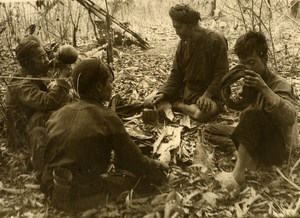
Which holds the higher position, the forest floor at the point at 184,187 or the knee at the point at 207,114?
the knee at the point at 207,114

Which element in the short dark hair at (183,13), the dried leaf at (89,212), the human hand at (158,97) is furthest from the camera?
the human hand at (158,97)

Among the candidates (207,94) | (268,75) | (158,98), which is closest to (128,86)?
(158,98)

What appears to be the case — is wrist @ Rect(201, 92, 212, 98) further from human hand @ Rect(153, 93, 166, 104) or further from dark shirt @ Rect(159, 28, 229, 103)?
human hand @ Rect(153, 93, 166, 104)

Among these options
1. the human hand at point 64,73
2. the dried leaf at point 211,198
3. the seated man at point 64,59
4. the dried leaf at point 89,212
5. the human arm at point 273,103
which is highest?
the human arm at point 273,103

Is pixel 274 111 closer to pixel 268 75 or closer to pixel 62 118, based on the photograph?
pixel 268 75

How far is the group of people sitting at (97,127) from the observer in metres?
2.22

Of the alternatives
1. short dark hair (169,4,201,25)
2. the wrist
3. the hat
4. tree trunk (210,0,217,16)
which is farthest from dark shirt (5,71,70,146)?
tree trunk (210,0,217,16)

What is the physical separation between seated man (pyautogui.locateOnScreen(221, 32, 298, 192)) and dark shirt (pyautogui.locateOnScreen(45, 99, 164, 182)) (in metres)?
0.75

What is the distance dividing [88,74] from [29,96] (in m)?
0.96

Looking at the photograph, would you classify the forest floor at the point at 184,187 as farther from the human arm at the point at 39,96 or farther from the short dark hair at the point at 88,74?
the short dark hair at the point at 88,74

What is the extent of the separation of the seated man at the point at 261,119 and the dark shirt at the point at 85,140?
2.45ft

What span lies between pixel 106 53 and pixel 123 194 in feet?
11.4

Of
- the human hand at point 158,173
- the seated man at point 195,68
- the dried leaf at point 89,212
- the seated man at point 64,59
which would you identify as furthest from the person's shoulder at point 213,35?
the dried leaf at point 89,212

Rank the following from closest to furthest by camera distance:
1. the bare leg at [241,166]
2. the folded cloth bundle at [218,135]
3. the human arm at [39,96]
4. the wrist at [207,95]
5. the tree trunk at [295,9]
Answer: the bare leg at [241,166] < the human arm at [39,96] < the folded cloth bundle at [218,135] < the wrist at [207,95] < the tree trunk at [295,9]
